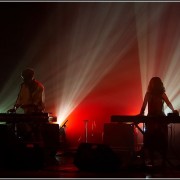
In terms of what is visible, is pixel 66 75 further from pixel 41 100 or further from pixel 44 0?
pixel 41 100

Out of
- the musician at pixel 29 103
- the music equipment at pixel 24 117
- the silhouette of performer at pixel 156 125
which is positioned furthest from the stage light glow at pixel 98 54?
the music equipment at pixel 24 117

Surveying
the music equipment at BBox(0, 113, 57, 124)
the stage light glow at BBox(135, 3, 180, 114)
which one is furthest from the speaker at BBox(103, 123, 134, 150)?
the music equipment at BBox(0, 113, 57, 124)

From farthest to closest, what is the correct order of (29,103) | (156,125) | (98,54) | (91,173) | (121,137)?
(98,54) < (121,137) < (29,103) < (156,125) < (91,173)

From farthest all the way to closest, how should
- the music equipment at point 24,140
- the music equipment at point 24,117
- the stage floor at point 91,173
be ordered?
the music equipment at point 24,117, the music equipment at point 24,140, the stage floor at point 91,173

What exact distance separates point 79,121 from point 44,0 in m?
2.78

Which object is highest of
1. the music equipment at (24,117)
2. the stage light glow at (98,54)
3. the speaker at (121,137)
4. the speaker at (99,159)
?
the stage light glow at (98,54)

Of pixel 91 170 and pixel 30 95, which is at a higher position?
pixel 30 95

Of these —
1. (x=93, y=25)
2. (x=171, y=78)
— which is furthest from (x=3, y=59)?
(x=171, y=78)

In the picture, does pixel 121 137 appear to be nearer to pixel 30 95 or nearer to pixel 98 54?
pixel 30 95

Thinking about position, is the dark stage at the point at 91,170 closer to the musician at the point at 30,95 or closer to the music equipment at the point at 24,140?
the music equipment at the point at 24,140

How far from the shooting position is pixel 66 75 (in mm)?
9156

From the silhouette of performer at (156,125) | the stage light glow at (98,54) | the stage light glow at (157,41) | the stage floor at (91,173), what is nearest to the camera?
the stage floor at (91,173)

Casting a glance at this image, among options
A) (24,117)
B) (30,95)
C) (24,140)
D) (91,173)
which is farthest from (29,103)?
(91,173)

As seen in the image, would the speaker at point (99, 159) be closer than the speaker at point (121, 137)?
Yes
